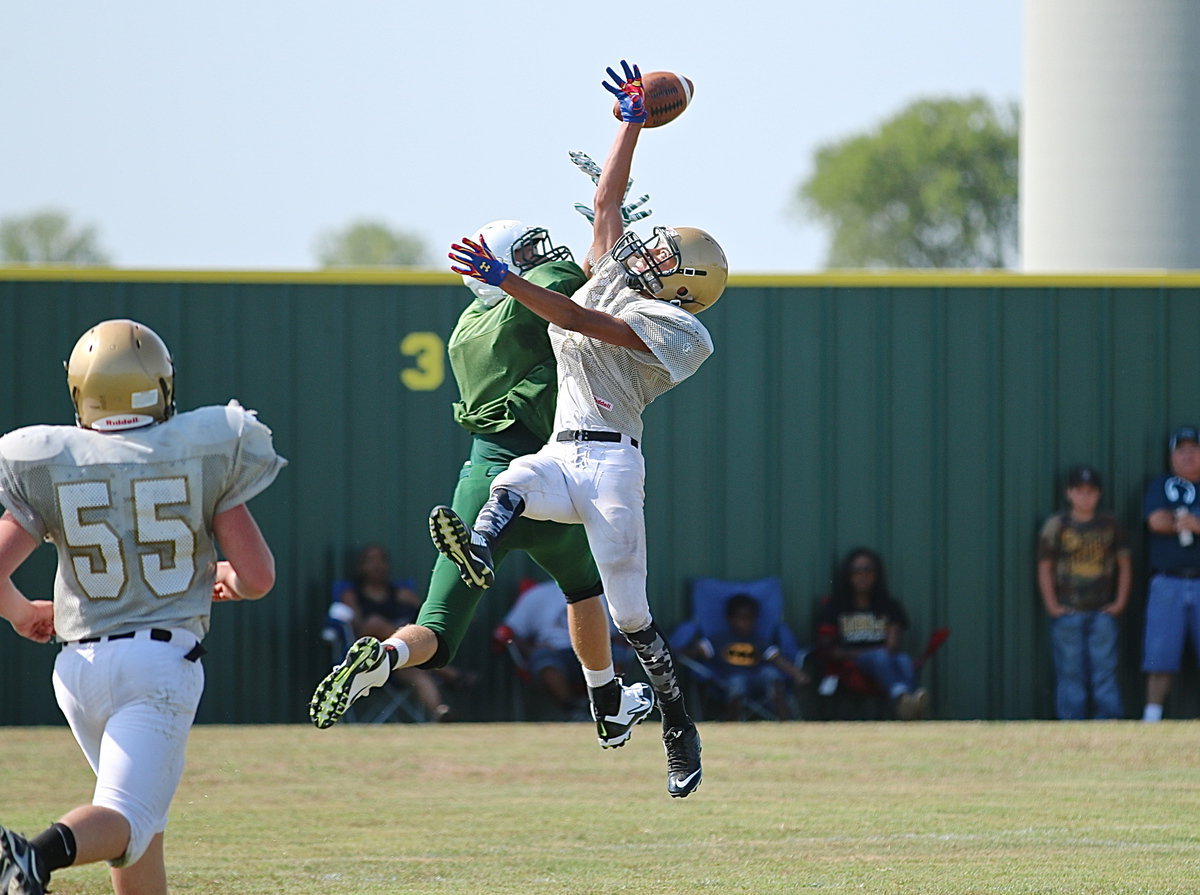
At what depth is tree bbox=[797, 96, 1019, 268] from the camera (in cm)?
6122

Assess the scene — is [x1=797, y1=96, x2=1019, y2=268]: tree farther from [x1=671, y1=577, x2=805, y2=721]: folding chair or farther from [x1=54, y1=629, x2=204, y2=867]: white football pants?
[x1=54, y1=629, x2=204, y2=867]: white football pants

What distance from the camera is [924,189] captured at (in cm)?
6334

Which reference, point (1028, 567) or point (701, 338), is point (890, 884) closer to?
point (701, 338)

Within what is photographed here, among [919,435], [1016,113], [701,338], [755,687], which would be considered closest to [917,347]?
[919,435]

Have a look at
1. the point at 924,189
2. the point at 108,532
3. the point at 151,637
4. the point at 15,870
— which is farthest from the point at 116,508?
the point at 924,189

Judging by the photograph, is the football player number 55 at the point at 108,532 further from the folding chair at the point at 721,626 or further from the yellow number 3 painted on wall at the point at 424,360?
the yellow number 3 painted on wall at the point at 424,360

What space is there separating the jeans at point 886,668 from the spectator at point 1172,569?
1.76 meters

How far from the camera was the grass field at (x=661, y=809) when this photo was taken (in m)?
6.92

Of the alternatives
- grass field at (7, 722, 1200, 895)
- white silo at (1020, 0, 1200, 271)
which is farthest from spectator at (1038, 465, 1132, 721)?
white silo at (1020, 0, 1200, 271)

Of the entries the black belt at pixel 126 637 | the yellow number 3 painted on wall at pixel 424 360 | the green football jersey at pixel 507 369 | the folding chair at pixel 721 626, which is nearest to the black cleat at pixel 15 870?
the black belt at pixel 126 637

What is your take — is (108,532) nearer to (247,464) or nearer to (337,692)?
(247,464)

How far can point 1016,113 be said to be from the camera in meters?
61.5

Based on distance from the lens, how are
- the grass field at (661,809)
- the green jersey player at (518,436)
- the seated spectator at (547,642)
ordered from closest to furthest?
the green jersey player at (518,436), the grass field at (661,809), the seated spectator at (547,642)

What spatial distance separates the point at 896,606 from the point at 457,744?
3400mm
